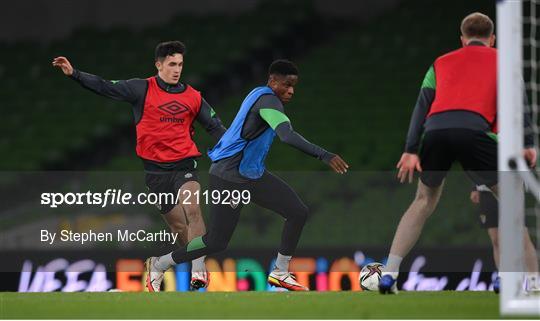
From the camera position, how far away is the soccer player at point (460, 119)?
6.25m

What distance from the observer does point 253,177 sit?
757 cm

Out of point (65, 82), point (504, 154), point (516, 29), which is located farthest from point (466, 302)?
point (65, 82)

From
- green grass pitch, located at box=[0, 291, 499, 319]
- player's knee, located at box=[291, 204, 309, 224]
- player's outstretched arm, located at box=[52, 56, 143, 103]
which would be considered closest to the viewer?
green grass pitch, located at box=[0, 291, 499, 319]

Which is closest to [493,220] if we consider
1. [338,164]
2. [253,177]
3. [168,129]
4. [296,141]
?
[338,164]

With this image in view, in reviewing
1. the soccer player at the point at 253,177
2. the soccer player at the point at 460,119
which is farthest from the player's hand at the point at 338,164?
the soccer player at the point at 253,177

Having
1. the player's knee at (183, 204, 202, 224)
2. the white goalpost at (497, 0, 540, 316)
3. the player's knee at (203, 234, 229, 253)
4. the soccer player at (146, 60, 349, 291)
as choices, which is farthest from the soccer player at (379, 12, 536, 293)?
the player's knee at (183, 204, 202, 224)

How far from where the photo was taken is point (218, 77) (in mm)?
18891

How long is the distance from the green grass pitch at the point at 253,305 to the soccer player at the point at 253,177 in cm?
55

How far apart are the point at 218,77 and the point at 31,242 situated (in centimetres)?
769

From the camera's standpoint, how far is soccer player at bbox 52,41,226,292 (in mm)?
7977

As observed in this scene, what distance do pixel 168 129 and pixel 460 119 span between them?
251cm

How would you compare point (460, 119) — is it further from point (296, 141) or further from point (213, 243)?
point (213, 243)

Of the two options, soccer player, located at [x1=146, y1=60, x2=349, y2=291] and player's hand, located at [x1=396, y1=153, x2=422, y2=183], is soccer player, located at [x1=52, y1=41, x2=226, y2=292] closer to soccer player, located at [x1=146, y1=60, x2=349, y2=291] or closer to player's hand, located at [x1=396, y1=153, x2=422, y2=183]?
soccer player, located at [x1=146, y1=60, x2=349, y2=291]

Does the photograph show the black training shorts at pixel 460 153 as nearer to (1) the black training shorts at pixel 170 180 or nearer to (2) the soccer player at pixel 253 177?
(2) the soccer player at pixel 253 177
